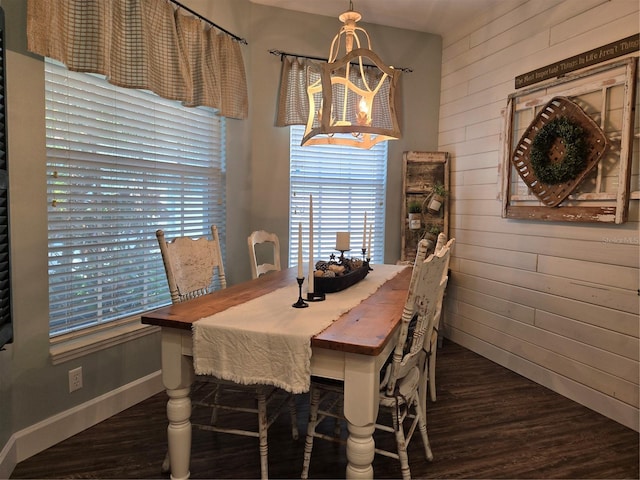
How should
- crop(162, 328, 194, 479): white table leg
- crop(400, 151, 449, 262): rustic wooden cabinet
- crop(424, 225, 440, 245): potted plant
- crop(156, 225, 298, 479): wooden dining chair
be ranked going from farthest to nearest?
crop(400, 151, 449, 262): rustic wooden cabinet < crop(424, 225, 440, 245): potted plant < crop(156, 225, 298, 479): wooden dining chair < crop(162, 328, 194, 479): white table leg

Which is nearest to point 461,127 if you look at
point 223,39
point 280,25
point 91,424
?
point 280,25

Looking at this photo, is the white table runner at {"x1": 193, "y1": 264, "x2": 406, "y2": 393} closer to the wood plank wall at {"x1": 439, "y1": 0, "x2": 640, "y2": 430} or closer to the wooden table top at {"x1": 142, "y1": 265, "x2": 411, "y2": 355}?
the wooden table top at {"x1": 142, "y1": 265, "x2": 411, "y2": 355}

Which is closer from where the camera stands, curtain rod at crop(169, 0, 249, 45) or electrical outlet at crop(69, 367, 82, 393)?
electrical outlet at crop(69, 367, 82, 393)

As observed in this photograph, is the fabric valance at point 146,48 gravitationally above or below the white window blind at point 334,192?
above

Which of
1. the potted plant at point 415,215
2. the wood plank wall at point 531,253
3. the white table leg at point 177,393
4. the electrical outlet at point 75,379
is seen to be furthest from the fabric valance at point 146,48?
the wood plank wall at point 531,253

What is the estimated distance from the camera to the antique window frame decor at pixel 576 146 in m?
2.38

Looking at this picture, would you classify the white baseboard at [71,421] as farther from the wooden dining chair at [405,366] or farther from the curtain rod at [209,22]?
the curtain rod at [209,22]

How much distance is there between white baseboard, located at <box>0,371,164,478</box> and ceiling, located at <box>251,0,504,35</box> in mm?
3001

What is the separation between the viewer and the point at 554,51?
282cm

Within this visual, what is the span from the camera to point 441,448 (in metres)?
2.15

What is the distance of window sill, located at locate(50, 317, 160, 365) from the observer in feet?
7.04

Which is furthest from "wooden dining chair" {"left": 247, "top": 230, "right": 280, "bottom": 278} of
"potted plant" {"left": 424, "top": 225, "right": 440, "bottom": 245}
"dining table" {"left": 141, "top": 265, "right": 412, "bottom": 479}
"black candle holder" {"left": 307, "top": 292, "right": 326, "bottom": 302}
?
"potted plant" {"left": 424, "top": 225, "right": 440, "bottom": 245}

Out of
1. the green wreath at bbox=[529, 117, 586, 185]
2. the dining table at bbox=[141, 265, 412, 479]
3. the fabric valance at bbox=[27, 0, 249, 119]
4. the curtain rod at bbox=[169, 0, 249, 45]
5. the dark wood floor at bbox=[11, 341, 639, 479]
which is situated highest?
the curtain rod at bbox=[169, 0, 249, 45]

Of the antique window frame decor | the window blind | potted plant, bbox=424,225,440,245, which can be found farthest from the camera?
potted plant, bbox=424,225,440,245
